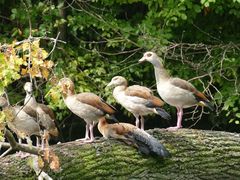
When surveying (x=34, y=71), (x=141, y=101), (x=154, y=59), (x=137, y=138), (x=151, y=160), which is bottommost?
(x=151, y=160)

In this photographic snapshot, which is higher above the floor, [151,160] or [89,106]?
[89,106]

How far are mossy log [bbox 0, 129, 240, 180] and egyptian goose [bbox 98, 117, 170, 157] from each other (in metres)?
0.06

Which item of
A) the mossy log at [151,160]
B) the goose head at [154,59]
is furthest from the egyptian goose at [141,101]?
the goose head at [154,59]

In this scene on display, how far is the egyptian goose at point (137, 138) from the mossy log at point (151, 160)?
0.06 metres

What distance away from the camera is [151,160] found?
23.3 feet

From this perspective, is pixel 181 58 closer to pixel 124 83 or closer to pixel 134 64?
pixel 134 64

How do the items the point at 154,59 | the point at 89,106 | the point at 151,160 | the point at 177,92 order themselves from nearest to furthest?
the point at 151,160 < the point at 89,106 < the point at 177,92 < the point at 154,59

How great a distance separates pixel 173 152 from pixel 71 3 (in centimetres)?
464

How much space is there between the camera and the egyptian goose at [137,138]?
23.3 feet

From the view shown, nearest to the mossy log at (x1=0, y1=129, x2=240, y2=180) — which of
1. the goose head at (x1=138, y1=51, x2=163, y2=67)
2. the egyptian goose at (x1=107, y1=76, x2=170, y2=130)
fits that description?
the egyptian goose at (x1=107, y1=76, x2=170, y2=130)

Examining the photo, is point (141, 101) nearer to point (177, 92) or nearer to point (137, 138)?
point (177, 92)

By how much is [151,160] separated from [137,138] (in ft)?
0.82

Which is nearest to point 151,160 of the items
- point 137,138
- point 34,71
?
point 137,138

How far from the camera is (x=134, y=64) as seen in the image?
11.1 metres
